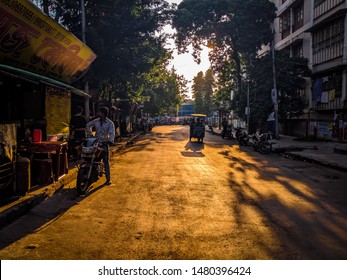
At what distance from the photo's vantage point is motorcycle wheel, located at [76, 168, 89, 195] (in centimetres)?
739

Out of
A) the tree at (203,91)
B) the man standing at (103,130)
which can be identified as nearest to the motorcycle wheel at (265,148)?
the man standing at (103,130)

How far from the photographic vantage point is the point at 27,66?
1038cm

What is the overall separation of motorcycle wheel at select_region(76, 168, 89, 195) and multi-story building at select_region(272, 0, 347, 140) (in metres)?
19.3

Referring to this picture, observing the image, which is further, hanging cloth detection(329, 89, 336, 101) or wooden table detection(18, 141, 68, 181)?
hanging cloth detection(329, 89, 336, 101)

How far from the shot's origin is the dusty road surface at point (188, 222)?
427 cm

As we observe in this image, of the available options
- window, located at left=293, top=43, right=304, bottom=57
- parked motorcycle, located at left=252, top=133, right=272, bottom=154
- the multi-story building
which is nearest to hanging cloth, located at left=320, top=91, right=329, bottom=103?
the multi-story building

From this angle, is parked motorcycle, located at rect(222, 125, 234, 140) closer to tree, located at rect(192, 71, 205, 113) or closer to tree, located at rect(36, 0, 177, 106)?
tree, located at rect(36, 0, 177, 106)

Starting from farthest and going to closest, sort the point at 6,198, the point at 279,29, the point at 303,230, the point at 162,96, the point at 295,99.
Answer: the point at 162,96 → the point at 279,29 → the point at 295,99 → the point at 6,198 → the point at 303,230

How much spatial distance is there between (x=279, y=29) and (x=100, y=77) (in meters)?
22.6

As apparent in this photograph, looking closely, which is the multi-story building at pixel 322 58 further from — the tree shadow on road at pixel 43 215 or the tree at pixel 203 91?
the tree at pixel 203 91

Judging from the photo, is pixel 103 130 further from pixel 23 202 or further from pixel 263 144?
pixel 263 144

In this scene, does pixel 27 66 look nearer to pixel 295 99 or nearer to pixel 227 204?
pixel 227 204

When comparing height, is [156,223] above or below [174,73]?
below
